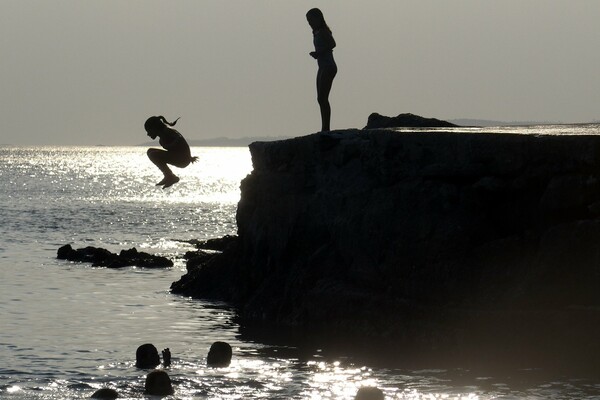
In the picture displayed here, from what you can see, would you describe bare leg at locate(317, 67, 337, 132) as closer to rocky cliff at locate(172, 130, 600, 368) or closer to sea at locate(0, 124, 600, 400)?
rocky cliff at locate(172, 130, 600, 368)

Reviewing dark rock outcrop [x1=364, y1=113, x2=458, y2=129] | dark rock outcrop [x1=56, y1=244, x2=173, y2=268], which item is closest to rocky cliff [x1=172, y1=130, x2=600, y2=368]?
dark rock outcrop [x1=364, y1=113, x2=458, y2=129]

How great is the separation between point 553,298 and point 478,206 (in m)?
3.32

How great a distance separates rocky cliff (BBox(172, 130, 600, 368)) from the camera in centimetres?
3019

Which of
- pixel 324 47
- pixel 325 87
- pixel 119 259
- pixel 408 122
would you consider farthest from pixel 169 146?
pixel 119 259

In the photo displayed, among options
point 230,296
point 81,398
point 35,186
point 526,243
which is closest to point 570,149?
point 526,243

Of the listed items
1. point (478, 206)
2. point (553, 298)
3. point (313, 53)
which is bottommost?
point (553, 298)

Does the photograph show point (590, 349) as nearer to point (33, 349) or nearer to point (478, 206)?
point (478, 206)

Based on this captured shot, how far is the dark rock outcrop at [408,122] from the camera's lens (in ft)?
137

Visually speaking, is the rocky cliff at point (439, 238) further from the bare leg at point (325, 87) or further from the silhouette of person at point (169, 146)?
the silhouette of person at point (169, 146)

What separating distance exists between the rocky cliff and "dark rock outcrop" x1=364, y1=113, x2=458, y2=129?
175 inches

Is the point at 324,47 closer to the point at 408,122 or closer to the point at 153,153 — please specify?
the point at 408,122

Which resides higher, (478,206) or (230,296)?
(478,206)

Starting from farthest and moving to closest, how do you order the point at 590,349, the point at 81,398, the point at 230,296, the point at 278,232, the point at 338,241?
the point at 230,296 → the point at 278,232 → the point at 338,241 → the point at 590,349 → the point at 81,398

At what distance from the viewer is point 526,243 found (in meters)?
31.2
